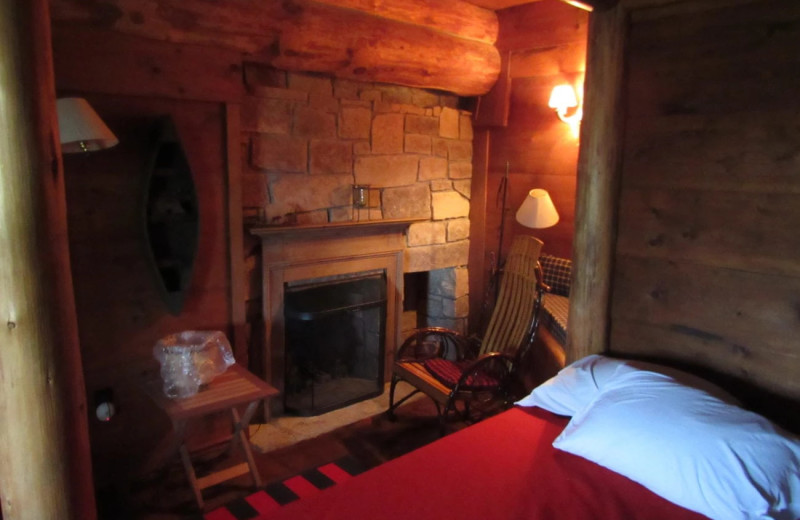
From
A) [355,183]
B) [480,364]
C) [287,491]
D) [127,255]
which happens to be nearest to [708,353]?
[480,364]

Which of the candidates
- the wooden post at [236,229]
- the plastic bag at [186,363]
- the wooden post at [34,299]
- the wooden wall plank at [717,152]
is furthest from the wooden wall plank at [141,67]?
the wooden wall plank at [717,152]

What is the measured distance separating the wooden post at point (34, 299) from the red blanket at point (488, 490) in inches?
25.5

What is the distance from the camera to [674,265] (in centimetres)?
215

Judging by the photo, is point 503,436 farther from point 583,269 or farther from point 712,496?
point 583,269

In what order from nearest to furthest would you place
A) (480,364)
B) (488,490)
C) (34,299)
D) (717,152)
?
(34,299)
(488,490)
(717,152)
(480,364)

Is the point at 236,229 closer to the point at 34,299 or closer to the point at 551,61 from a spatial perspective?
the point at 34,299

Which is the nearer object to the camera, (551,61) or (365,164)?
(365,164)

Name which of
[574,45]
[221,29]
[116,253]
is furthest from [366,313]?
[574,45]

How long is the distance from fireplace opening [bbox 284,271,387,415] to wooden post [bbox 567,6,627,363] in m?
1.54

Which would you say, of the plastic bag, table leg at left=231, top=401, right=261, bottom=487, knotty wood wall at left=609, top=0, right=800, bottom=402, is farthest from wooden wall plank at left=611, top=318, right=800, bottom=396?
the plastic bag

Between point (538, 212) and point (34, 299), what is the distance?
2.85 metres

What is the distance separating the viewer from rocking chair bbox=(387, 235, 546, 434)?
3086 mm

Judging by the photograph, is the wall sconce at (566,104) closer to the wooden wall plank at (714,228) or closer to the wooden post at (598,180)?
the wooden post at (598,180)

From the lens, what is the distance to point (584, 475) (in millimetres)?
1723
